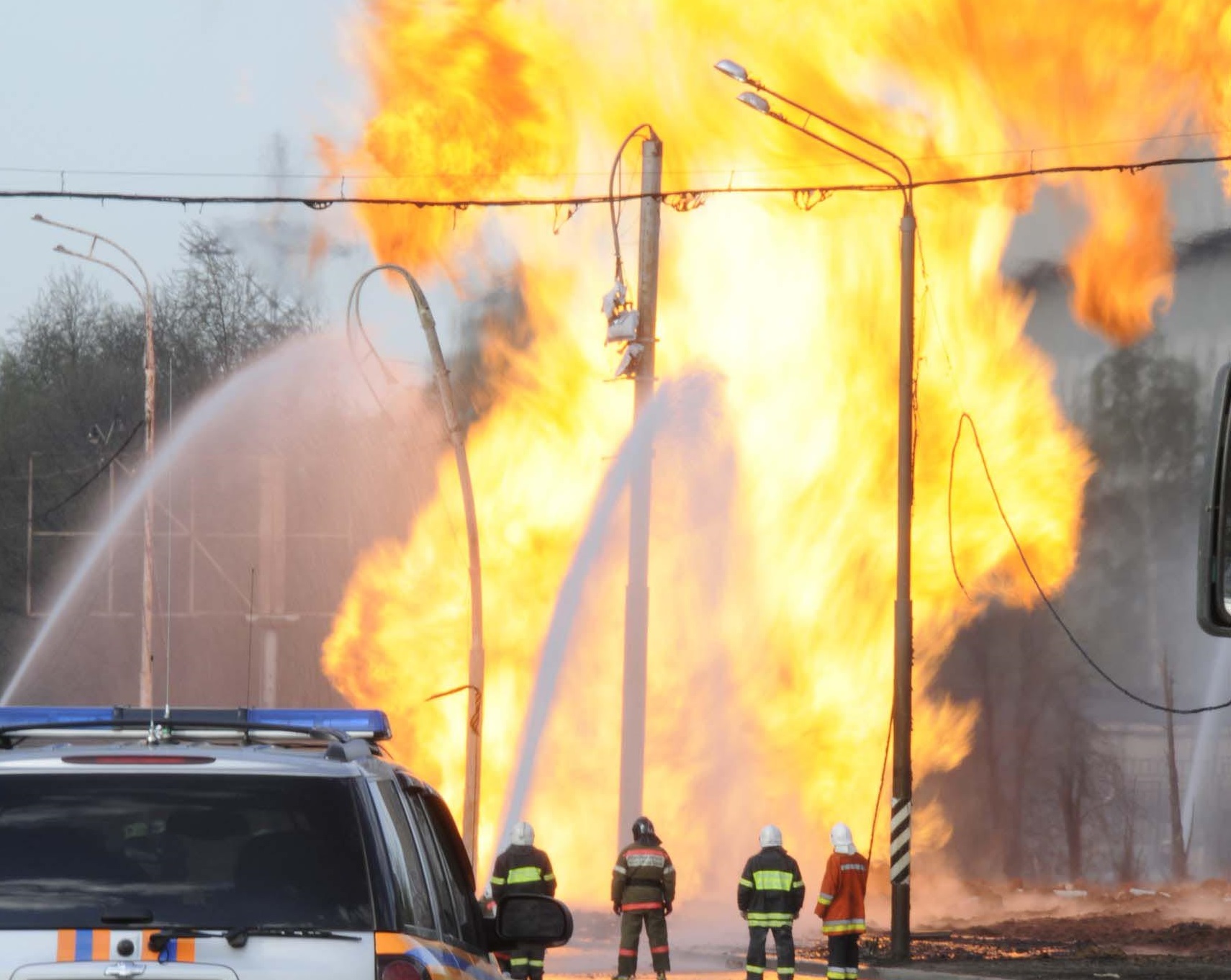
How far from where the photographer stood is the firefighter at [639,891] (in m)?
19.5

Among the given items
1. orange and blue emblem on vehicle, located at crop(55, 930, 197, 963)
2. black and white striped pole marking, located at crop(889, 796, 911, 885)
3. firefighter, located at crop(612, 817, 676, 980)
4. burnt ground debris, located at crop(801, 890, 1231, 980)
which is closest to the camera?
orange and blue emblem on vehicle, located at crop(55, 930, 197, 963)

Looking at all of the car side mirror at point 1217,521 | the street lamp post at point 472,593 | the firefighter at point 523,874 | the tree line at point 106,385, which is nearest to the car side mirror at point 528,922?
the car side mirror at point 1217,521

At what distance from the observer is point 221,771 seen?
5.27 meters

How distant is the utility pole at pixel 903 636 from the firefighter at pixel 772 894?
4409 millimetres

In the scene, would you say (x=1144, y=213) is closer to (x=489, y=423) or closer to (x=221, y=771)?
(x=489, y=423)

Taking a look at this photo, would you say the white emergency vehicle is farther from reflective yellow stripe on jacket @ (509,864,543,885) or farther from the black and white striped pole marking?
the black and white striped pole marking

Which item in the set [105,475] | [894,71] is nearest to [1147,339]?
[894,71]

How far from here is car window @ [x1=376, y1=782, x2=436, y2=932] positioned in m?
5.33

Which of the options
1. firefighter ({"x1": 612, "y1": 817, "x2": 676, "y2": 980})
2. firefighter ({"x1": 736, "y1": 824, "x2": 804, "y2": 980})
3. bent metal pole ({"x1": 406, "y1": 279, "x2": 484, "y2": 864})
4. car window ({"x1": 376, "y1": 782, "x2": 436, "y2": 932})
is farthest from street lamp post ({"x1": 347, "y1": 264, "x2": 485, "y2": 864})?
car window ({"x1": 376, "y1": 782, "x2": 436, "y2": 932})

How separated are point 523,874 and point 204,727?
11808 millimetres

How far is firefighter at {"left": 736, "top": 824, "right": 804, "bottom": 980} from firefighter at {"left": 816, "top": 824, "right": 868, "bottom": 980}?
291 millimetres

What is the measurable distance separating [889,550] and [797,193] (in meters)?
7.51

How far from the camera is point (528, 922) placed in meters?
6.87

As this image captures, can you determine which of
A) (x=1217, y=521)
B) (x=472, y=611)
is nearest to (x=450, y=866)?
(x=1217, y=521)
